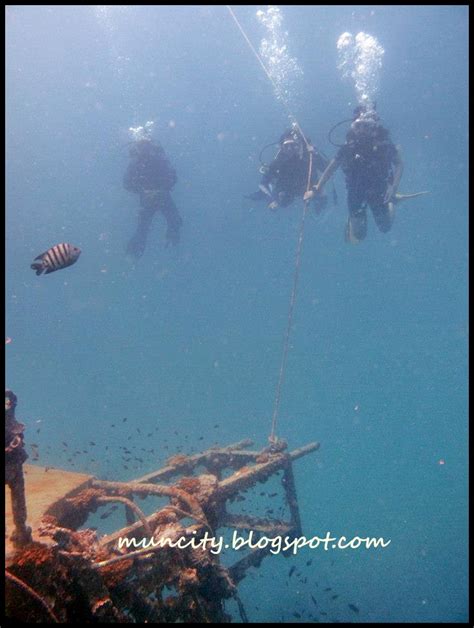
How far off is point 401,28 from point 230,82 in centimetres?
2191

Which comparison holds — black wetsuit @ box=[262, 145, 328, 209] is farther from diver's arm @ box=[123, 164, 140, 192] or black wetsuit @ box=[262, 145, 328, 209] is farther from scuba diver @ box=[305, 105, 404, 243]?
diver's arm @ box=[123, 164, 140, 192]

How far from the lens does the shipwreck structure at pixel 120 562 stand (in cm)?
312

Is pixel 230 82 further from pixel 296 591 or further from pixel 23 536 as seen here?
pixel 23 536

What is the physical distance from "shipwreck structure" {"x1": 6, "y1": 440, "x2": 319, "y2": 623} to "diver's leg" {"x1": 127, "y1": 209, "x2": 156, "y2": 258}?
12435mm

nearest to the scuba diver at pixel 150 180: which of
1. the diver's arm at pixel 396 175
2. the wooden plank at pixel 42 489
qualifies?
the diver's arm at pixel 396 175

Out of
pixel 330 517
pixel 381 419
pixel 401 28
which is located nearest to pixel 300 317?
pixel 381 419

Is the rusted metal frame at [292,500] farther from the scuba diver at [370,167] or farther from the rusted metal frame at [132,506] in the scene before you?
the scuba diver at [370,167]

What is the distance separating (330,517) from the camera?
42.6 meters

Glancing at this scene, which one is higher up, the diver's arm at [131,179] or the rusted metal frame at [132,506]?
the diver's arm at [131,179]

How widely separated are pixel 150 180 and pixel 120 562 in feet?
51.3

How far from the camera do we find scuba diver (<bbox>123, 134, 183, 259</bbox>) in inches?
653

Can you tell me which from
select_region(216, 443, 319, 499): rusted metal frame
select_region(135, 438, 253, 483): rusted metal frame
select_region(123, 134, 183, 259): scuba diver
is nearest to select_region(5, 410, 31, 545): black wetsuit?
select_region(216, 443, 319, 499): rusted metal frame

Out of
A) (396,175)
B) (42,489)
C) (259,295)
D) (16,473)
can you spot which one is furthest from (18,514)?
(259,295)

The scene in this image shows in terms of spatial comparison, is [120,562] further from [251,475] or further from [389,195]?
[389,195]
